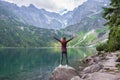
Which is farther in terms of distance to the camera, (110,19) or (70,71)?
(110,19)

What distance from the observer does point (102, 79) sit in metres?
24.9

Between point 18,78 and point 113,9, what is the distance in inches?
1076

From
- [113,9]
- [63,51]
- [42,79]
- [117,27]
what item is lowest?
[42,79]

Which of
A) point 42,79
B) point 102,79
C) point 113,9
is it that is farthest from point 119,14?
point 102,79

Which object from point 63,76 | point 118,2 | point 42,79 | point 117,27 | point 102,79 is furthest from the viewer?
point 117,27

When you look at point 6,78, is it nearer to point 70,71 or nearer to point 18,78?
point 18,78

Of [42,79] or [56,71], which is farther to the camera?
[42,79]

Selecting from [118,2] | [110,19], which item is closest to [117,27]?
[110,19]

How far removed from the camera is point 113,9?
54844 millimetres

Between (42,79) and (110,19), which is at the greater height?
(110,19)

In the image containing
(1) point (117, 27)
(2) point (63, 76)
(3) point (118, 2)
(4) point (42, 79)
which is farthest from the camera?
(1) point (117, 27)

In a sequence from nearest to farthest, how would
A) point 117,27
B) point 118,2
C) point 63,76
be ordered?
point 63,76, point 118,2, point 117,27

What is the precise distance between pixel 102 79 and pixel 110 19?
34123mm

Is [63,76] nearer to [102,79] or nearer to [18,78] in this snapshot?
[102,79]
